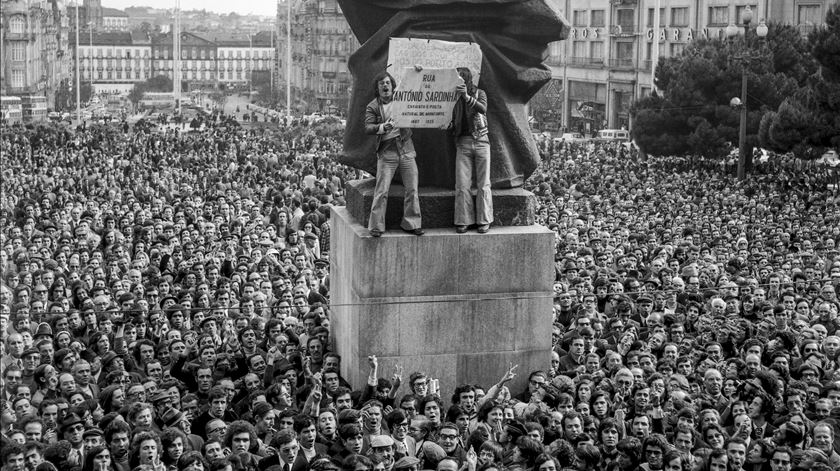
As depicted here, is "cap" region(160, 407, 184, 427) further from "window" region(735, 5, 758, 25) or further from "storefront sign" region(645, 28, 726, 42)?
"storefront sign" region(645, 28, 726, 42)

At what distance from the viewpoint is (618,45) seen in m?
74.8

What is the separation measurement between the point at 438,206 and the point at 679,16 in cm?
6033

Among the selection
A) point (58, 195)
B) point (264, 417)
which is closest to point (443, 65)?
point (264, 417)

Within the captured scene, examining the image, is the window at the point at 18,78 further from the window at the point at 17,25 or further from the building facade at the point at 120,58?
the building facade at the point at 120,58

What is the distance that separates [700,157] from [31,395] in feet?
113

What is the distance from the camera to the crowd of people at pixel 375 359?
9203mm

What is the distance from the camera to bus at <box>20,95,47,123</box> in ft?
245

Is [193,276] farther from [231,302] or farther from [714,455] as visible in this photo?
[714,455]

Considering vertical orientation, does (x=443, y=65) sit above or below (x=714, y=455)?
above

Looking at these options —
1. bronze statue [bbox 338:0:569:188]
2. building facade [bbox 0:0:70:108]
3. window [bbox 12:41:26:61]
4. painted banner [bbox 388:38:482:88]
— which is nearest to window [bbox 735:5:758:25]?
building facade [bbox 0:0:70:108]

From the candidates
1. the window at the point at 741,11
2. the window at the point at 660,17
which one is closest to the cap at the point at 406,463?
the window at the point at 741,11

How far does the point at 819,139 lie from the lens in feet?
108

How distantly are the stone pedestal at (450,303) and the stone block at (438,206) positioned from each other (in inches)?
4.6

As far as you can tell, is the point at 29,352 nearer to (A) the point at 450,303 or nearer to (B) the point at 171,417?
(B) the point at 171,417
